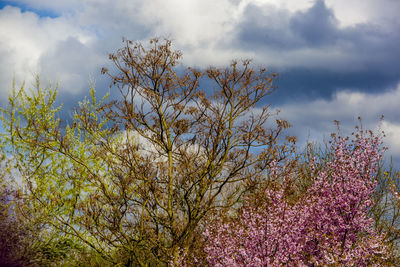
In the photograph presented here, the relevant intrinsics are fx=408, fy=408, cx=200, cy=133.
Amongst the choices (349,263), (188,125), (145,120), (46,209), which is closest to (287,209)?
(349,263)

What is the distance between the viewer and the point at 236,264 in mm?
9445

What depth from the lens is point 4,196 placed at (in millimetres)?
15766

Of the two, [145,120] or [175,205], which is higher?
[145,120]

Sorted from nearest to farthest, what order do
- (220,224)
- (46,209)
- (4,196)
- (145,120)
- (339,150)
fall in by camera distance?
(339,150)
(220,224)
(145,120)
(46,209)
(4,196)

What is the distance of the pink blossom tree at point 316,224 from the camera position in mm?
9109

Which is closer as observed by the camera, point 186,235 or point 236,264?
point 236,264

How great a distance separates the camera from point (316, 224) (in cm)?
973

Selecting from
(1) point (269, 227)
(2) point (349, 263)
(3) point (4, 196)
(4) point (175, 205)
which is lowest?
(2) point (349, 263)

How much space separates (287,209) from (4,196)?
11.6m

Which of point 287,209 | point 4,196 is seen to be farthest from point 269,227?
point 4,196

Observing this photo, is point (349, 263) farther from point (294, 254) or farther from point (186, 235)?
point (186, 235)

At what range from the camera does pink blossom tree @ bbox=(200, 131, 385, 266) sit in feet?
29.9

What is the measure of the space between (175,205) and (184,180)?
1306 millimetres

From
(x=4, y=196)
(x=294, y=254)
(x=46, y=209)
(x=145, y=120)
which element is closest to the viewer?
(x=294, y=254)
